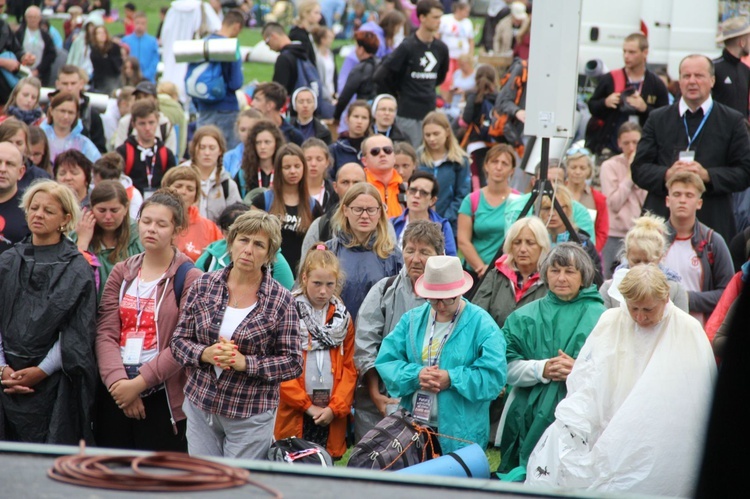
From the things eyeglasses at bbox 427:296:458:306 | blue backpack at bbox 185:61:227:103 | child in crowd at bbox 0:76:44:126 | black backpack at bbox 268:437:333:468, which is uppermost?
blue backpack at bbox 185:61:227:103

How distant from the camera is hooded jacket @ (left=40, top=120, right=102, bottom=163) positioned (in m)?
9.80

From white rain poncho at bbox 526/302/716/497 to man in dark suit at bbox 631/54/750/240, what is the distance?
2.97 metres

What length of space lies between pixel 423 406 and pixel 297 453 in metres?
0.75

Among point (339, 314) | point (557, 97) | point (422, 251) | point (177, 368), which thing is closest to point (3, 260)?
point (177, 368)

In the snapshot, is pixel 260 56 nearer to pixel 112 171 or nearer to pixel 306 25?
pixel 306 25

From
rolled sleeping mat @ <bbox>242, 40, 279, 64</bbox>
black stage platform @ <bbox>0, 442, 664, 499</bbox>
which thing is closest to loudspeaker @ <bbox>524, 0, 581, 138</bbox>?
black stage platform @ <bbox>0, 442, 664, 499</bbox>

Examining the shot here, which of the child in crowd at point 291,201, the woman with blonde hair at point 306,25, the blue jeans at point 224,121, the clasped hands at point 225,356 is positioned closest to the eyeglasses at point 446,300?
the clasped hands at point 225,356

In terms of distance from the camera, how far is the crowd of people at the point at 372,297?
5641 millimetres

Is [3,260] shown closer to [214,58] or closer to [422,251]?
[422,251]

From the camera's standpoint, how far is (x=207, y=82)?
1173cm

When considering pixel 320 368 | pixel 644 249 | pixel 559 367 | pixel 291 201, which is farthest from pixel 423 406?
pixel 291 201

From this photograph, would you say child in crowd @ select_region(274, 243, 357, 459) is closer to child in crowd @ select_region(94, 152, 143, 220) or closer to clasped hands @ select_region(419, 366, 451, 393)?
clasped hands @ select_region(419, 366, 451, 393)

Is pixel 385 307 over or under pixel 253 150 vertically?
under

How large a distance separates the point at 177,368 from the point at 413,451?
4.50ft
